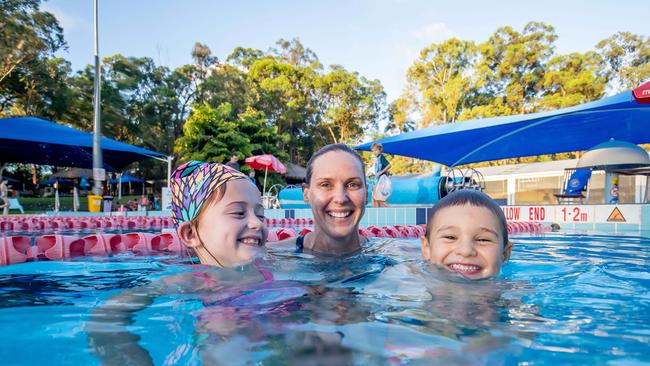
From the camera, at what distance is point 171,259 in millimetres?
3896

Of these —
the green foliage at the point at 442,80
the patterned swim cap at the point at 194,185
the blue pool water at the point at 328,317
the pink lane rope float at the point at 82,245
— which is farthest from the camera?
the green foliage at the point at 442,80

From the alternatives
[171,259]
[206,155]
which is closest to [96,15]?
[206,155]

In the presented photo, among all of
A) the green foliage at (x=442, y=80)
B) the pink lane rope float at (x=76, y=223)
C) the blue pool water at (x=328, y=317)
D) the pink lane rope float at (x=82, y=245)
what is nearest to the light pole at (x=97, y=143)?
the pink lane rope float at (x=76, y=223)

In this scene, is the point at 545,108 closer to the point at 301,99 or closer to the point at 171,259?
the point at 301,99

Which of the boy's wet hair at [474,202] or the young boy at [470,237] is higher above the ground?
the boy's wet hair at [474,202]

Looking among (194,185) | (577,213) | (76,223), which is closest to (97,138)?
(76,223)

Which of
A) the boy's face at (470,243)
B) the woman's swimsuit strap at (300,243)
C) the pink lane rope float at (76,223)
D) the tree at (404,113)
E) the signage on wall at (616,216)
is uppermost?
the tree at (404,113)

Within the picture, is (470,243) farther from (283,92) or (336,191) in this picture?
(283,92)

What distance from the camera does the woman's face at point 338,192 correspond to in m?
2.57

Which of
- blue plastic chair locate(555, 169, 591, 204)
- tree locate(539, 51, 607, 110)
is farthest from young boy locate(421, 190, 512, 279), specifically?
tree locate(539, 51, 607, 110)

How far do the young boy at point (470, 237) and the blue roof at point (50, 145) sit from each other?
14405 mm

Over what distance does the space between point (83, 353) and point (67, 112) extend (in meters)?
27.6

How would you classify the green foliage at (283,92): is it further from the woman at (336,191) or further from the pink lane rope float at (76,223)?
the woman at (336,191)

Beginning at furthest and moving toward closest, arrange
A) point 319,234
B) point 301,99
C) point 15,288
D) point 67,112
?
point 301,99, point 67,112, point 319,234, point 15,288
